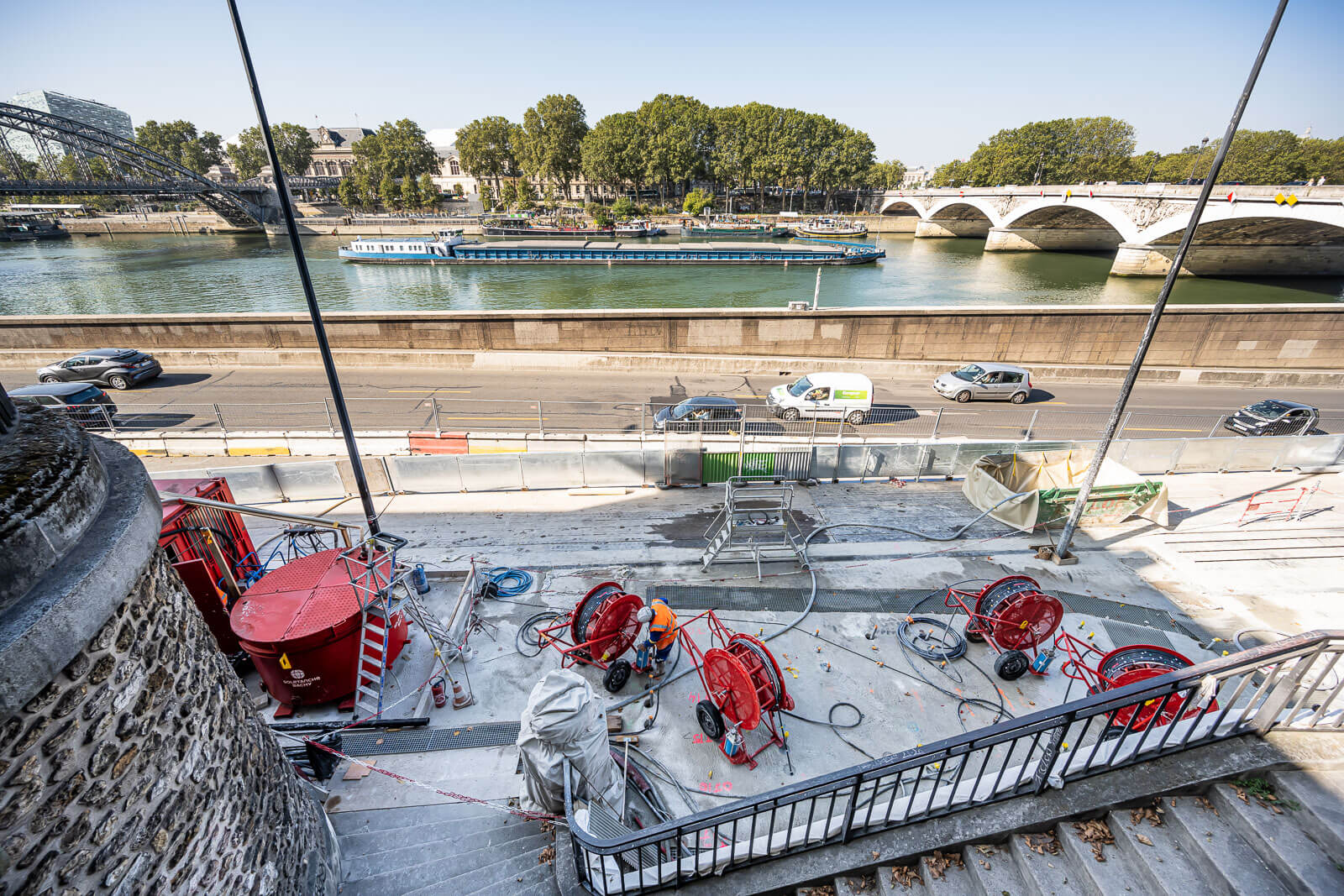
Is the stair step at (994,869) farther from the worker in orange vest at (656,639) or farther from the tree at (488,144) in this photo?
the tree at (488,144)

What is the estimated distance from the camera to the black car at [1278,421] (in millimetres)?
17562

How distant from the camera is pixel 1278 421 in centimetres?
1756

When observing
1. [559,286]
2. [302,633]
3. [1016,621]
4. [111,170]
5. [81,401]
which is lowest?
[559,286]

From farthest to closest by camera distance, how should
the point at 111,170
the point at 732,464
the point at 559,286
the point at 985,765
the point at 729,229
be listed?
the point at 111,170 → the point at 729,229 → the point at 559,286 → the point at 732,464 → the point at 985,765

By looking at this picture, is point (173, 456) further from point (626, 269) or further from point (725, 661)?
point (626, 269)

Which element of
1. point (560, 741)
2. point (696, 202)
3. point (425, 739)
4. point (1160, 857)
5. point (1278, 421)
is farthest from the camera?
point (696, 202)

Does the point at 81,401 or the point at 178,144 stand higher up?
the point at 178,144

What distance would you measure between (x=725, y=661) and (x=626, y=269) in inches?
2133

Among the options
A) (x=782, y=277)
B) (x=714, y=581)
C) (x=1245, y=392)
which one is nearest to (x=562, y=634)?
(x=714, y=581)

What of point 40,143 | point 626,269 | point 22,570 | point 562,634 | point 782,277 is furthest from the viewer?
point 40,143

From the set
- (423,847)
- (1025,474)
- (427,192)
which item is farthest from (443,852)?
(427,192)

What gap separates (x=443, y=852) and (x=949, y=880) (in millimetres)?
4250

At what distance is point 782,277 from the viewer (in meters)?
52.4

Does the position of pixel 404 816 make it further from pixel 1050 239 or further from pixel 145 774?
pixel 1050 239
